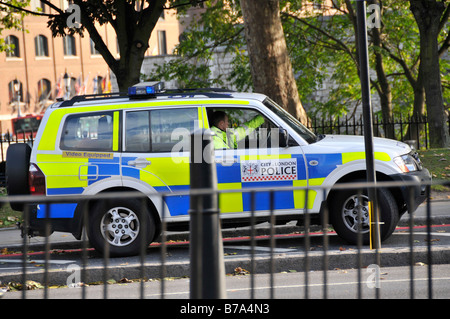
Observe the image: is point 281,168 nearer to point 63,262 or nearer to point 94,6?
point 63,262

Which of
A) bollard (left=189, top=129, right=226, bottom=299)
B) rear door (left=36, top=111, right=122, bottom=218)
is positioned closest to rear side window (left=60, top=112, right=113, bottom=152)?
rear door (left=36, top=111, right=122, bottom=218)

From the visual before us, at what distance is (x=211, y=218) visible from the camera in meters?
3.49

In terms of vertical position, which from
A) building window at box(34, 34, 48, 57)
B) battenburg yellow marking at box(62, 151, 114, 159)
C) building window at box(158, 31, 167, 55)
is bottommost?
battenburg yellow marking at box(62, 151, 114, 159)

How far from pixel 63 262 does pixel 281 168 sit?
8.91 ft

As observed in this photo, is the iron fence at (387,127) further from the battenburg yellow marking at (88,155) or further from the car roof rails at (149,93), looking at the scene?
the battenburg yellow marking at (88,155)

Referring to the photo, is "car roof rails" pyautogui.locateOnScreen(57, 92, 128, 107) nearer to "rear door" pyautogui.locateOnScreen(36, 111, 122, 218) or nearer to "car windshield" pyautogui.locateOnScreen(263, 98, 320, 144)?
"rear door" pyautogui.locateOnScreen(36, 111, 122, 218)

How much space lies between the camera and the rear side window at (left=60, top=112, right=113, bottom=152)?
28.3 feet

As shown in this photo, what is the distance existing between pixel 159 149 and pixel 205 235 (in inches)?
203

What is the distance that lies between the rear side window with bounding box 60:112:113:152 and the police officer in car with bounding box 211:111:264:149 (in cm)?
123

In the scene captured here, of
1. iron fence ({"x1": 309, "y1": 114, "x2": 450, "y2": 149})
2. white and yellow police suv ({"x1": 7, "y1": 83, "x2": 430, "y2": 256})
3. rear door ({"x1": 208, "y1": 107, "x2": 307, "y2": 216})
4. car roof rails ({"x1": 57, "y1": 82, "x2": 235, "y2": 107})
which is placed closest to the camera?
white and yellow police suv ({"x1": 7, "y1": 83, "x2": 430, "y2": 256})

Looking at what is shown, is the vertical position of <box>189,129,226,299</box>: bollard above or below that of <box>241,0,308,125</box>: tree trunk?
below

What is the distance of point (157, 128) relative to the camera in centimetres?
866

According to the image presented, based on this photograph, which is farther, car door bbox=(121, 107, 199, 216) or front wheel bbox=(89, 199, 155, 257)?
car door bbox=(121, 107, 199, 216)
